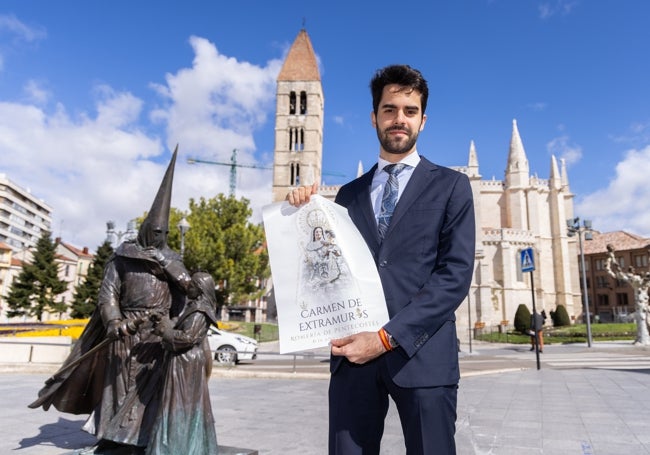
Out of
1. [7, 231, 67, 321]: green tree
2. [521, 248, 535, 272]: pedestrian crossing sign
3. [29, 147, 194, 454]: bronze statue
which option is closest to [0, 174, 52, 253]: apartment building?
[7, 231, 67, 321]: green tree

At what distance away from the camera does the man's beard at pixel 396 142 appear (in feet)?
6.72

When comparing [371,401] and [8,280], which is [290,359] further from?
[8,280]

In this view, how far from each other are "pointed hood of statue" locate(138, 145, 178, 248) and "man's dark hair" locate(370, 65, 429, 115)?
327 centimetres

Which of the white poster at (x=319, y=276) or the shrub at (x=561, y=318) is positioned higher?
the white poster at (x=319, y=276)

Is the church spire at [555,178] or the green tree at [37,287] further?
the church spire at [555,178]

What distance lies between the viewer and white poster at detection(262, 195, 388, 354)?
180cm

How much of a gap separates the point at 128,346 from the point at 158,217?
1.34 metres

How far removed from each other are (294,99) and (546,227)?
35.3 m

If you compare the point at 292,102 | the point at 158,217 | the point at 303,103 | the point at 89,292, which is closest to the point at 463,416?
the point at 158,217

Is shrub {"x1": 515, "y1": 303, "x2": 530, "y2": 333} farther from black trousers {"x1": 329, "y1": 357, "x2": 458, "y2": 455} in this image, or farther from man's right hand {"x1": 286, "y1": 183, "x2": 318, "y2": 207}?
man's right hand {"x1": 286, "y1": 183, "x2": 318, "y2": 207}

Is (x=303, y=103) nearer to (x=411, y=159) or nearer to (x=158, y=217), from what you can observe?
(x=158, y=217)

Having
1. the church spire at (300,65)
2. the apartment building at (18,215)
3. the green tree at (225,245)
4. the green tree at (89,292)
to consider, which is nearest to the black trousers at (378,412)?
the green tree at (225,245)

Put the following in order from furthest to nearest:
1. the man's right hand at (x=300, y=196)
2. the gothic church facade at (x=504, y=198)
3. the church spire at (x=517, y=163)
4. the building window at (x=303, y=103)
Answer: the building window at (x=303, y=103), the church spire at (x=517, y=163), the gothic church facade at (x=504, y=198), the man's right hand at (x=300, y=196)

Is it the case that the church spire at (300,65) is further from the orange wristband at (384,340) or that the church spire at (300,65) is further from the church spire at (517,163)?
the orange wristband at (384,340)
